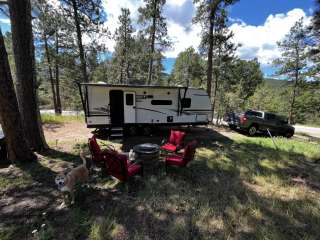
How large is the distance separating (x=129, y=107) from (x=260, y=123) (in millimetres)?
8547

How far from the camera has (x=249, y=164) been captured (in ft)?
20.1

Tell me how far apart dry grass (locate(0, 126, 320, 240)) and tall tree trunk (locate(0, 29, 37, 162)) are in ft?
2.07

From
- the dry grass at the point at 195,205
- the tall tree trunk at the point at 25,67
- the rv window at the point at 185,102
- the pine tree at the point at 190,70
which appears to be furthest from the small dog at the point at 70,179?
the pine tree at the point at 190,70

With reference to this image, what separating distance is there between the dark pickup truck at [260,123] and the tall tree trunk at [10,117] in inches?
441

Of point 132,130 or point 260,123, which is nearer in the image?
point 132,130

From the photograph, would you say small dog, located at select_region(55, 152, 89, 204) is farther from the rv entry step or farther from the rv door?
the rv door

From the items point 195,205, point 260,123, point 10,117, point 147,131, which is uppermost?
point 10,117

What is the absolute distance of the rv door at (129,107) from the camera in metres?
9.47

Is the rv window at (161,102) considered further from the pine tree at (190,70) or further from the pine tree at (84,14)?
the pine tree at (190,70)

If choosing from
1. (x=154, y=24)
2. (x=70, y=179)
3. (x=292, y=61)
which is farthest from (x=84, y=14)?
(x=292, y=61)

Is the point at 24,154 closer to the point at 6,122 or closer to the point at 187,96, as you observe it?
the point at 6,122

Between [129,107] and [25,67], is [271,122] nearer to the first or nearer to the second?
[129,107]

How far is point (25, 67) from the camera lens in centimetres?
585

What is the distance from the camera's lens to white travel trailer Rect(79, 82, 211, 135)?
9.01m
